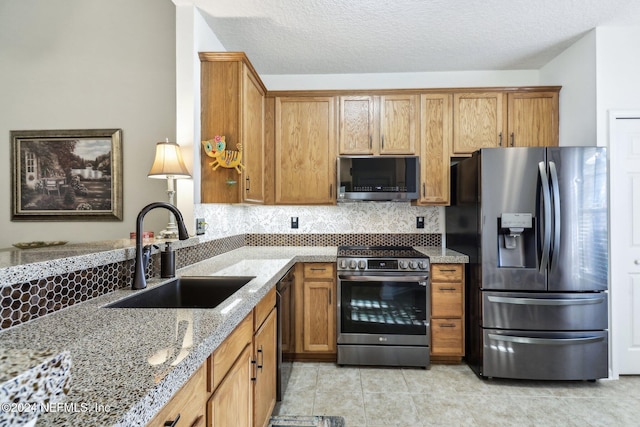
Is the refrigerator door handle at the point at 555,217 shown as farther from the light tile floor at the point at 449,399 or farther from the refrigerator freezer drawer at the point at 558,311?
→ the light tile floor at the point at 449,399

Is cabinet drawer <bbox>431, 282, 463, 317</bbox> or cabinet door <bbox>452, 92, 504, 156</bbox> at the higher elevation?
cabinet door <bbox>452, 92, 504, 156</bbox>

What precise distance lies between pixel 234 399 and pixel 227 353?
22 cm

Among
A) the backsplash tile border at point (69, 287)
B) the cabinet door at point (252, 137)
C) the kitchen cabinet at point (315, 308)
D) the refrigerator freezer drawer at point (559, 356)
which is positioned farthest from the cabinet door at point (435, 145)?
the backsplash tile border at point (69, 287)

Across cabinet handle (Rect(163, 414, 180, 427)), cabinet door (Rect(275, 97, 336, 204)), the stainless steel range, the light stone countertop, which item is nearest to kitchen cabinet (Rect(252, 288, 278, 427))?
the light stone countertop

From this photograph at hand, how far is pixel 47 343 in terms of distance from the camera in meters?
0.84

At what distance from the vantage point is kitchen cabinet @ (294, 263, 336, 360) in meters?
2.75

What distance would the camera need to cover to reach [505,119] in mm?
2971

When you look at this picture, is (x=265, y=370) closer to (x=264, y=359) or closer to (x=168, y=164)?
(x=264, y=359)

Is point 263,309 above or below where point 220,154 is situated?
below

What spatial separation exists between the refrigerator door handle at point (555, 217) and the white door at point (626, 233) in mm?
559

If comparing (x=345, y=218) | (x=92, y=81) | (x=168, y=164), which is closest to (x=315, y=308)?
(x=345, y=218)

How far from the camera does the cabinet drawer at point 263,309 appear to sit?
153 cm

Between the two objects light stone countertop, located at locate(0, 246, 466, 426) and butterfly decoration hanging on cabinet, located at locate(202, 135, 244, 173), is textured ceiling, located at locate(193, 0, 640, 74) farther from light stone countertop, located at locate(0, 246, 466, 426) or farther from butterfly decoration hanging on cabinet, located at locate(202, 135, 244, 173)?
light stone countertop, located at locate(0, 246, 466, 426)

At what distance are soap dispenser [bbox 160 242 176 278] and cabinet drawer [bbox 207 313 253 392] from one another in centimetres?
52
